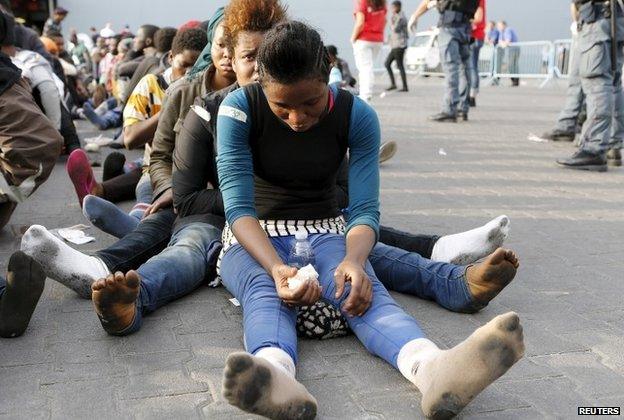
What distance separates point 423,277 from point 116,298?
4.49 feet

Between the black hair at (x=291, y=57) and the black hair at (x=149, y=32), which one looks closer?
the black hair at (x=291, y=57)

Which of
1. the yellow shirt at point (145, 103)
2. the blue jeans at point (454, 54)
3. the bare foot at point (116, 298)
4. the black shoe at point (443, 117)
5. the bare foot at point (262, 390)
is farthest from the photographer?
the black shoe at point (443, 117)

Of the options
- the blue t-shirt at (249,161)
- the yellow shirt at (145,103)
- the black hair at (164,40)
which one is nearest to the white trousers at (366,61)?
the black hair at (164,40)

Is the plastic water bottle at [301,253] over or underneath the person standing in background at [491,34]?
over

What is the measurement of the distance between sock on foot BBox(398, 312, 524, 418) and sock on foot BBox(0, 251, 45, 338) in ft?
4.99

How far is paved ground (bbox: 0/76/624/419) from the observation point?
251 centimetres

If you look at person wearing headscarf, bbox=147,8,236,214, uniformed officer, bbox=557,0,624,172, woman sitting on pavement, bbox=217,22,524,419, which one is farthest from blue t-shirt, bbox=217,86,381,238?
uniformed officer, bbox=557,0,624,172

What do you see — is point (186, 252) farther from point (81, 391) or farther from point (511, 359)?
point (511, 359)

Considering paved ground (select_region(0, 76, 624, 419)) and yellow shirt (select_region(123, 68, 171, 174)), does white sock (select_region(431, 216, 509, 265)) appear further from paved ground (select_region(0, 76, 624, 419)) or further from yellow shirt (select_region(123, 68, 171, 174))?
yellow shirt (select_region(123, 68, 171, 174))

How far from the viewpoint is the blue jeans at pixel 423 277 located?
334 centimetres

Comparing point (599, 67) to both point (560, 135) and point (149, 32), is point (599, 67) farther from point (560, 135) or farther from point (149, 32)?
point (149, 32)

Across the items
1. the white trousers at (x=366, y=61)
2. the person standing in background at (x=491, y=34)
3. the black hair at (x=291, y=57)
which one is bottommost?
the person standing in background at (x=491, y=34)

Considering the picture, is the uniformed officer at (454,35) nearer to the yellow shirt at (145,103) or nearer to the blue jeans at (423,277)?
the yellow shirt at (145,103)

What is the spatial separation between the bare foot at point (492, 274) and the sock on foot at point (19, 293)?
5.52ft
